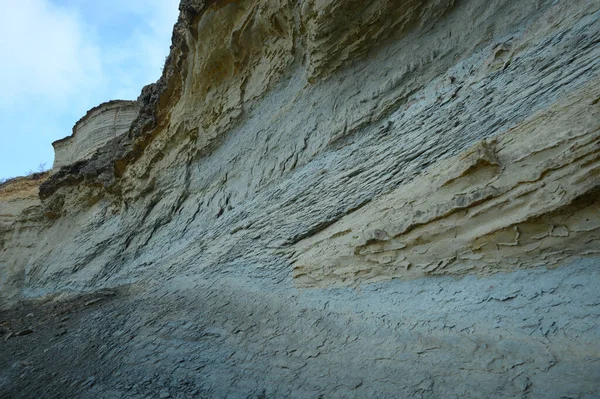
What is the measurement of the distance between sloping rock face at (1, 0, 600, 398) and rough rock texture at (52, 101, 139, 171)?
350 inches

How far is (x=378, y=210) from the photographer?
3.77 m

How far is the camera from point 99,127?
14820 millimetres

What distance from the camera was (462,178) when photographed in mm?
3080

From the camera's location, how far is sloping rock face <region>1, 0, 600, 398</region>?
2449 mm

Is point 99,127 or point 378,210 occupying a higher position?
point 99,127

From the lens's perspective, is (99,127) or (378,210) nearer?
(378,210)

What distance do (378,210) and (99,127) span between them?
1504 cm

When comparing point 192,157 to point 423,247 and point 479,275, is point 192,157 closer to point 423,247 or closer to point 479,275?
point 423,247

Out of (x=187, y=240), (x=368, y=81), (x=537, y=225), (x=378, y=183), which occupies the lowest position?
(x=537, y=225)

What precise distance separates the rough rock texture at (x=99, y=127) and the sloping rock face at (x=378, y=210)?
29.2 feet

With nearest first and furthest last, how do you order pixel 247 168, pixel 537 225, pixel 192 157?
pixel 537 225, pixel 247 168, pixel 192 157

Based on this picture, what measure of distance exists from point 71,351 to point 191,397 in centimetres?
248

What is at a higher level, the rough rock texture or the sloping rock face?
the rough rock texture

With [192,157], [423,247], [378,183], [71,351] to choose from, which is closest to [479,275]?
[423,247]
